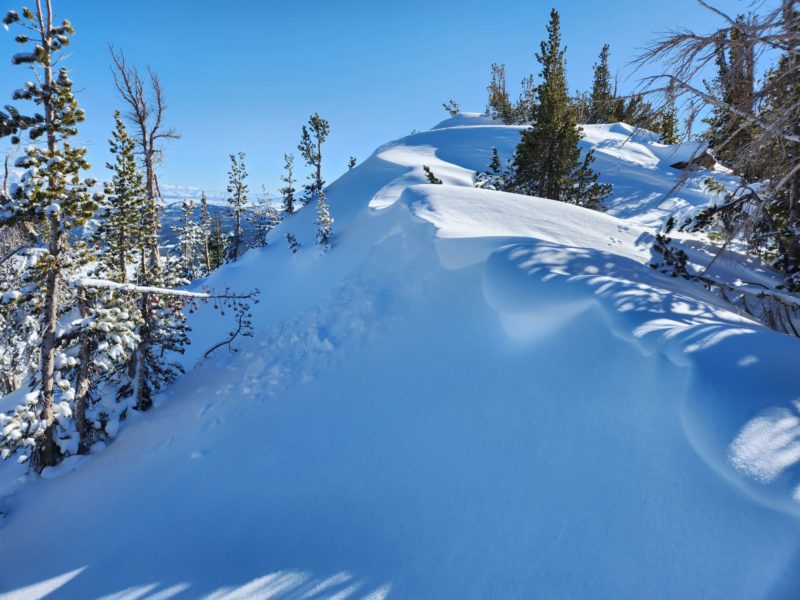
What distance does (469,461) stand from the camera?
15.0 ft

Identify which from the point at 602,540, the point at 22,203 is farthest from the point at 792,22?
the point at 22,203

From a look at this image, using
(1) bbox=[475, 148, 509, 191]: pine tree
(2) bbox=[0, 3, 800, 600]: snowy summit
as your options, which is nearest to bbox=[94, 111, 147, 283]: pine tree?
(2) bbox=[0, 3, 800, 600]: snowy summit

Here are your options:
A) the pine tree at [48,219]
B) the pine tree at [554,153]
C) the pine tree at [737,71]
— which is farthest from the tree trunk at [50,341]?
the pine tree at [554,153]

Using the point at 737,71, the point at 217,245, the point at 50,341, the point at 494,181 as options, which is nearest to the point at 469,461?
the point at 737,71

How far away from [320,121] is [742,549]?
115 feet

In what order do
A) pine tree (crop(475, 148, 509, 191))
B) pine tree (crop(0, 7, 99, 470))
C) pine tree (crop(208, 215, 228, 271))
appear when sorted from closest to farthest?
1. pine tree (crop(0, 7, 99, 470))
2. pine tree (crop(475, 148, 509, 191))
3. pine tree (crop(208, 215, 228, 271))

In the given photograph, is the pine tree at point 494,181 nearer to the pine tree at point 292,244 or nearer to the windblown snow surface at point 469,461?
the pine tree at point 292,244

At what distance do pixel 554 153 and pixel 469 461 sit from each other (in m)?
15.8

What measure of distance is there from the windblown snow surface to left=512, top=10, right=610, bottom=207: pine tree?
357 inches

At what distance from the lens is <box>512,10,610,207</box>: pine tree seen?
1608 centimetres

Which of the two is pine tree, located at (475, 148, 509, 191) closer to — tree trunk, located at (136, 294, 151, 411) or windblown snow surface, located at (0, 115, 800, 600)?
windblown snow surface, located at (0, 115, 800, 600)

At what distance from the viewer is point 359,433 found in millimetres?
5641

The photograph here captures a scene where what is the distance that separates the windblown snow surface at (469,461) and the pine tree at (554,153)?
9.06m

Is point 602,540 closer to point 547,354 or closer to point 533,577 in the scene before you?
point 533,577
